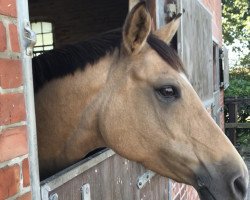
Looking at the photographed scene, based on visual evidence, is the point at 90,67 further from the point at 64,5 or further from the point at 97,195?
the point at 64,5

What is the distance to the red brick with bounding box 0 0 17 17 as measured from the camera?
120cm

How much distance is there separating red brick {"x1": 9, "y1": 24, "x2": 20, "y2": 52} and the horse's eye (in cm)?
68

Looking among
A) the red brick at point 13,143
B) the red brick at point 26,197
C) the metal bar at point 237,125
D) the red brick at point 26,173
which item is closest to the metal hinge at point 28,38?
the red brick at point 13,143

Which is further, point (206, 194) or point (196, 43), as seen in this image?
point (196, 43)

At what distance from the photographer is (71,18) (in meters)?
7.52

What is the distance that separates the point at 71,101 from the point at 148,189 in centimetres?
159

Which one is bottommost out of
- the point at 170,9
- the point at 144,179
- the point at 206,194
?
the point at 144,179

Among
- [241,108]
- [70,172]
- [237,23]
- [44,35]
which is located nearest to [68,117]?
[70,172]

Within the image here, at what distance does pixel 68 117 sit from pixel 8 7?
689 millimetres

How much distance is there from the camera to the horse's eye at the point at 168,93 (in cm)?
167

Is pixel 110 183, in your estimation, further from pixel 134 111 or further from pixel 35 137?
pixel 35 137

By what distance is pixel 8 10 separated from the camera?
123 centimetres

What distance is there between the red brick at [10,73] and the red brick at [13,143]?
0.50ft

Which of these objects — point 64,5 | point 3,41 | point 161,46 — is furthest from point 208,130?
point 64,5
